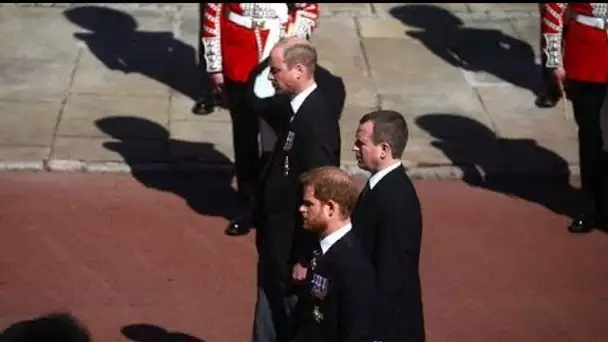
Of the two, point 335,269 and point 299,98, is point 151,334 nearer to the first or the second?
point 299,98

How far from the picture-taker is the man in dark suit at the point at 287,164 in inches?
261

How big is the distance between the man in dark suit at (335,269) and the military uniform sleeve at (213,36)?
12.5ft

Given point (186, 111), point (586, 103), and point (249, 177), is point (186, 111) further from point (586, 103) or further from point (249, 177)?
point (586, 103)

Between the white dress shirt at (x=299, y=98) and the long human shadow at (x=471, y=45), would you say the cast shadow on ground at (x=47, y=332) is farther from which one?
the long human shadow at (x=471, y=45)

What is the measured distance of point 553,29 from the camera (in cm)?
935

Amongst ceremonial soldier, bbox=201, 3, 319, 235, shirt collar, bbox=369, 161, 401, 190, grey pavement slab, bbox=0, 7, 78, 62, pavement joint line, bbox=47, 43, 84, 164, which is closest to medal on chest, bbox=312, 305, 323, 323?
shirt collar, bbox=369, 161, 401, 190

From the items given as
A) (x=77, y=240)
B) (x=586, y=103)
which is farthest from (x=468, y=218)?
(x=77, y=240)

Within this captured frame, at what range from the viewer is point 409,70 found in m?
12.4

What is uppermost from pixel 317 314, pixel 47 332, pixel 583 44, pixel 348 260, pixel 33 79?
pixel 47 332

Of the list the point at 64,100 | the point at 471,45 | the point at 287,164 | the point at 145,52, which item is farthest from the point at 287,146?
the point at 471,45

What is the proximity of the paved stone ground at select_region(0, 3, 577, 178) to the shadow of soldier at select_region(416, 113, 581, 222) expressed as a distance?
0.02 meters

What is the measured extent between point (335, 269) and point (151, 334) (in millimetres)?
2705

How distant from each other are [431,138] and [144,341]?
12.9 ft

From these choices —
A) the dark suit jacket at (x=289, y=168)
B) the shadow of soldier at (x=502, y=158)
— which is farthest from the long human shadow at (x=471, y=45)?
the dark suit jacket at (x=289, y=168)
